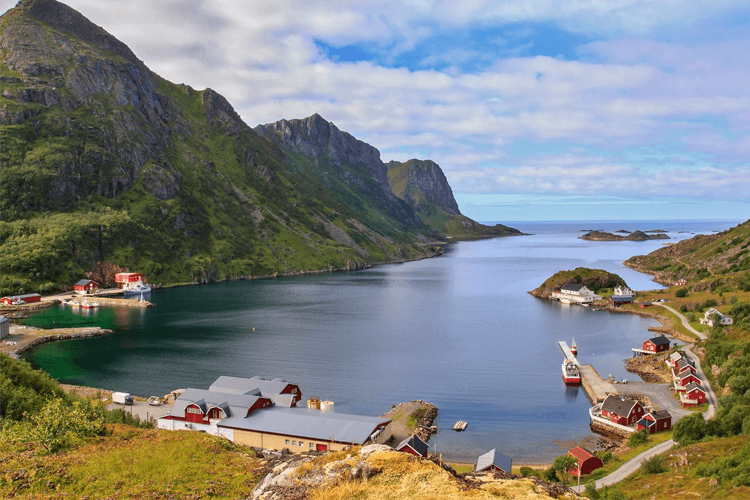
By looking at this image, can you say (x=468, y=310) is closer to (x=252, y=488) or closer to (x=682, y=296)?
(x=682, y=296)

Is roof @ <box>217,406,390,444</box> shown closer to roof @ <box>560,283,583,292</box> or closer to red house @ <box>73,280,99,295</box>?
red house @ <box>73,280,99,295</box>

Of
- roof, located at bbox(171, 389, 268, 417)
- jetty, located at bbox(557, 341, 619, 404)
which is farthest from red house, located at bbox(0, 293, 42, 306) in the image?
jetty, located at bbox(557, 341, 619, 404)

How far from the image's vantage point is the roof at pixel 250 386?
187ft

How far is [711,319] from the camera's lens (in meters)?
106

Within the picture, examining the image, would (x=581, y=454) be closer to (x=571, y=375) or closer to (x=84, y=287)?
(x=571, y=375)

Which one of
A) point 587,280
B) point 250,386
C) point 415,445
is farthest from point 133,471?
point 587,280

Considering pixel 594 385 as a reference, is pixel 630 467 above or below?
below

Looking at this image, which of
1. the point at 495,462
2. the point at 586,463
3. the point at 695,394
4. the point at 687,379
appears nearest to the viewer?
the point at 495,462

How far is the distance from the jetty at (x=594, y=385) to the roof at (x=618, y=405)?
6.02 m

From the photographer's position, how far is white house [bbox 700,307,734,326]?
325 ft

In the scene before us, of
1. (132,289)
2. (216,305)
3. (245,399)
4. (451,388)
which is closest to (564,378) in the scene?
(451,388)

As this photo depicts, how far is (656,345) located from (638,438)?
43.7 m

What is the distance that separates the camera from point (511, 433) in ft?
195

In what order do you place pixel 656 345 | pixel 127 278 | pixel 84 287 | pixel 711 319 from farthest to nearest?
1. pixel 127 278
2. pixel 84 287
3. pixel 711 319
4. pixel 656 345
